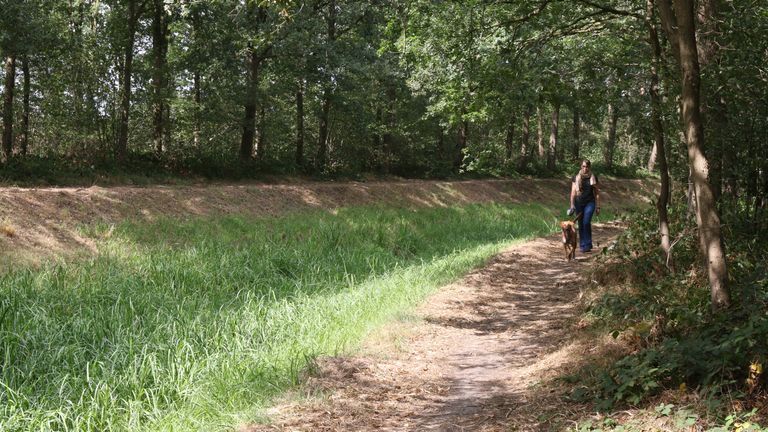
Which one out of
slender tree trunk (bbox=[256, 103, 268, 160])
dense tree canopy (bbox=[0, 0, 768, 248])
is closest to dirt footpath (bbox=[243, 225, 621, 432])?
dense tree canopy (bbox=[0, 0, 768, 248])

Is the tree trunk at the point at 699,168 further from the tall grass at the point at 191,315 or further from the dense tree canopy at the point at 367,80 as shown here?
the tall grass at the point at 191,315

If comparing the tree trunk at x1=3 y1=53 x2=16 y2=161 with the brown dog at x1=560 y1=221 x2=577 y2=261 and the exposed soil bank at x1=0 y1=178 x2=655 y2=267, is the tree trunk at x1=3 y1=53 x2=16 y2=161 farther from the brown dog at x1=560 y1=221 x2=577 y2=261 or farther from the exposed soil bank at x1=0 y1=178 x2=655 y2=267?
the brown dog at x1=560 y1=221 x2=577 y2=261

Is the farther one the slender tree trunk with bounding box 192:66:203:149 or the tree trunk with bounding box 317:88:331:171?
the tree trunk with bounding box 317:88:331:171

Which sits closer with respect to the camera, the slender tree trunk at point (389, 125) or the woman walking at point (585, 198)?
the woman walking at point (585, 198)

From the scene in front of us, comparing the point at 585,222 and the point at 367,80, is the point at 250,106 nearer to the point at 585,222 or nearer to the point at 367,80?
the point at 367,80

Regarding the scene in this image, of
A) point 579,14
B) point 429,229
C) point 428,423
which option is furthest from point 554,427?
point 429,229

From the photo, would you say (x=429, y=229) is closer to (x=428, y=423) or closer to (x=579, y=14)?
(x=579, y=14)

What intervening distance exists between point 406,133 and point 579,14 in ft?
52.9

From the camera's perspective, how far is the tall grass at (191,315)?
192 inches

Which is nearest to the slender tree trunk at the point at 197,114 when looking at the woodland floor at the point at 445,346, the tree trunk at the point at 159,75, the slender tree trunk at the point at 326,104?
the tree trunk at the point at 159,75

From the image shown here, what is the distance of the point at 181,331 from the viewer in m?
6.57

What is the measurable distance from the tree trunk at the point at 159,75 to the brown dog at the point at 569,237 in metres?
13.3

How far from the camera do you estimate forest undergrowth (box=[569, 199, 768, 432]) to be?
11.4 ft

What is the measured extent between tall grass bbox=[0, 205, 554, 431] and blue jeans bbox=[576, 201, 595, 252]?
68.3 inches
